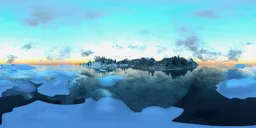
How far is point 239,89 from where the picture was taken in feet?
36.4

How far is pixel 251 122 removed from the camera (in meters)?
8.09

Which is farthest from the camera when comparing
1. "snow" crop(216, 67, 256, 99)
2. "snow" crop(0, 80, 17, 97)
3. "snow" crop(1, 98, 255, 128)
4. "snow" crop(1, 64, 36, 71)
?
"snow" crop(1, 64, 36, 71)

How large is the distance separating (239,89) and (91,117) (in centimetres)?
756

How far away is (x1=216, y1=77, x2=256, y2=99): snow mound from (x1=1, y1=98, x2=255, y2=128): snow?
3.66 m

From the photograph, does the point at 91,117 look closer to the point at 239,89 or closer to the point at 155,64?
the point at 239,89

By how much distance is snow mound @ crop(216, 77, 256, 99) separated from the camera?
1074cm

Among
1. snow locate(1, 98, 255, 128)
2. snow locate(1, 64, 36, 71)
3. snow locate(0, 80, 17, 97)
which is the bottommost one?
snow locate(1, 98, 255, 128)

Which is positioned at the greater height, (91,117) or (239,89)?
(239,89)

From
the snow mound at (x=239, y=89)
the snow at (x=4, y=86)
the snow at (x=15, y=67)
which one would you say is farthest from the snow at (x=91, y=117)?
the snow at (x=15, y=67)

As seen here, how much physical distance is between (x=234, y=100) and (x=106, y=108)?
21.2ft

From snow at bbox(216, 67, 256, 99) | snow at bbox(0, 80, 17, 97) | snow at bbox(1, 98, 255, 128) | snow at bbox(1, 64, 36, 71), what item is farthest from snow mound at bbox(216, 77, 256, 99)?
snow at bbox(1, 64, 36, 71)

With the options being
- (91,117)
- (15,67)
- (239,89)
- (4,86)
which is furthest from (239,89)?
(15,67)

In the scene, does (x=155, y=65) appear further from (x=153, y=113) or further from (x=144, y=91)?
(x=153, y=113)

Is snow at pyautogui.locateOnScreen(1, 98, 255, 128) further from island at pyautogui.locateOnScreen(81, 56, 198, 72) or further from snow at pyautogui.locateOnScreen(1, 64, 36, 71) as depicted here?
island at pyautogui.locateOnScreen(81, 56, 198, 72)
